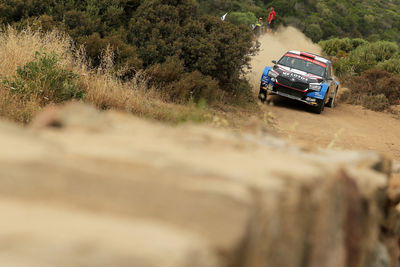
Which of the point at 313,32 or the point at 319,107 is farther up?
the point at 313,32

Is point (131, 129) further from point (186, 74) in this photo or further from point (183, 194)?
point (186, 74)

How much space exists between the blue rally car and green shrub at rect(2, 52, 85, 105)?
7.76 metres

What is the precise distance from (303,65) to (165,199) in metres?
14.2

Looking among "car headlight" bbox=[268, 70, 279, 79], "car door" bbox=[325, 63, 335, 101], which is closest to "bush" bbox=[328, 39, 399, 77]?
"car door" bbox=[325, 63, 335, 101]

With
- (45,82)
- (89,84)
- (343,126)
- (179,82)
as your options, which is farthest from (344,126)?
(45,82)

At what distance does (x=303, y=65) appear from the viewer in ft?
51.0

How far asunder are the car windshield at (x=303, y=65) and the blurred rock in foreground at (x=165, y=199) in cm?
1300

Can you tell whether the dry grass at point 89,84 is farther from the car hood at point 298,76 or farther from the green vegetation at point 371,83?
the green vegetation at point 371,83

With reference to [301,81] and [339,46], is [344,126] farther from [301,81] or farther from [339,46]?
[339,46]

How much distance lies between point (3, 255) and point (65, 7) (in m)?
12.1

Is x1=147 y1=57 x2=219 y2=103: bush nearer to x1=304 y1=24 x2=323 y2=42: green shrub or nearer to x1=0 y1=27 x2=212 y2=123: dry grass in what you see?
x1=0 y1=27 x2=212 y2=123: dry grass

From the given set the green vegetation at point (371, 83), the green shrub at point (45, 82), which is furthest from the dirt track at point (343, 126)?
the green shrub at point (45, 82)

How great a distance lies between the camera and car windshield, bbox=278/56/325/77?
1530cm

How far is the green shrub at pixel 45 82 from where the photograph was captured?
7.40 meters
